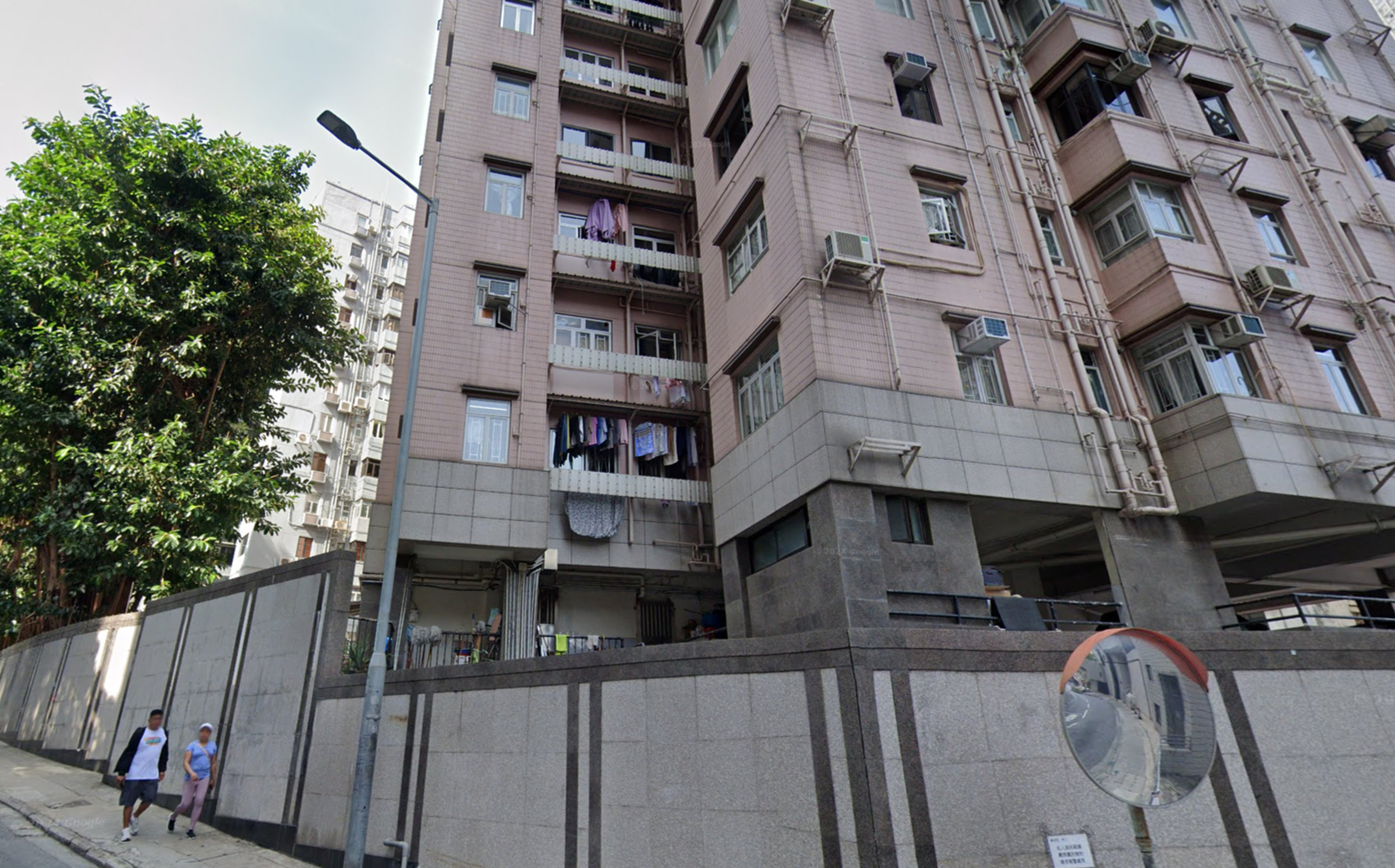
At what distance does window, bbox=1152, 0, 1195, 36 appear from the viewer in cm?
1942

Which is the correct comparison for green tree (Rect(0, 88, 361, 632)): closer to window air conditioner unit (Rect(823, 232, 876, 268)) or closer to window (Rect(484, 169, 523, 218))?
window (Rect(484, 169, 523, 218))

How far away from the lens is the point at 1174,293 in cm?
1473

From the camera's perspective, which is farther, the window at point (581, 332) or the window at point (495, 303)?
the window at point (581, 332)

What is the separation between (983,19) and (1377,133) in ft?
35.4

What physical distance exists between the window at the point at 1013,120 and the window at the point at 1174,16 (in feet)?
17.1

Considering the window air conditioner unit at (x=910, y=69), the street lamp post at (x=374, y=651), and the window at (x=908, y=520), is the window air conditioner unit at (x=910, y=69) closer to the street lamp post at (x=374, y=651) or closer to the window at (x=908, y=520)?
the window at (x=908, y=520)

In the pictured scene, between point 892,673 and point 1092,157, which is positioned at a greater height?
point 1092,157

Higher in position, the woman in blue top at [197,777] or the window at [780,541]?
the window at [780,541]

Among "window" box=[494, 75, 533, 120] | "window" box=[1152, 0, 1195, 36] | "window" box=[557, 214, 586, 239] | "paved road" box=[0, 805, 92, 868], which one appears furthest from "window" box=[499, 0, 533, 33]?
"paved road" box=[0, 805, 92, 868]

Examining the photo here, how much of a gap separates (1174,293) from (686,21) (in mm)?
15424

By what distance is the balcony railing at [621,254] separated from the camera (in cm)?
1948

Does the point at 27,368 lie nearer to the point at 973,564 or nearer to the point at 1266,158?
the point at 973,564

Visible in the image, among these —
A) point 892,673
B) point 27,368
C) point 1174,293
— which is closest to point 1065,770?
point 892,673

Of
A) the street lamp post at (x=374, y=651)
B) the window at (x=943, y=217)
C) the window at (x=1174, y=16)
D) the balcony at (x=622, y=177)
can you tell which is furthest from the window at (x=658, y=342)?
the window at (x=1174, y=16)
